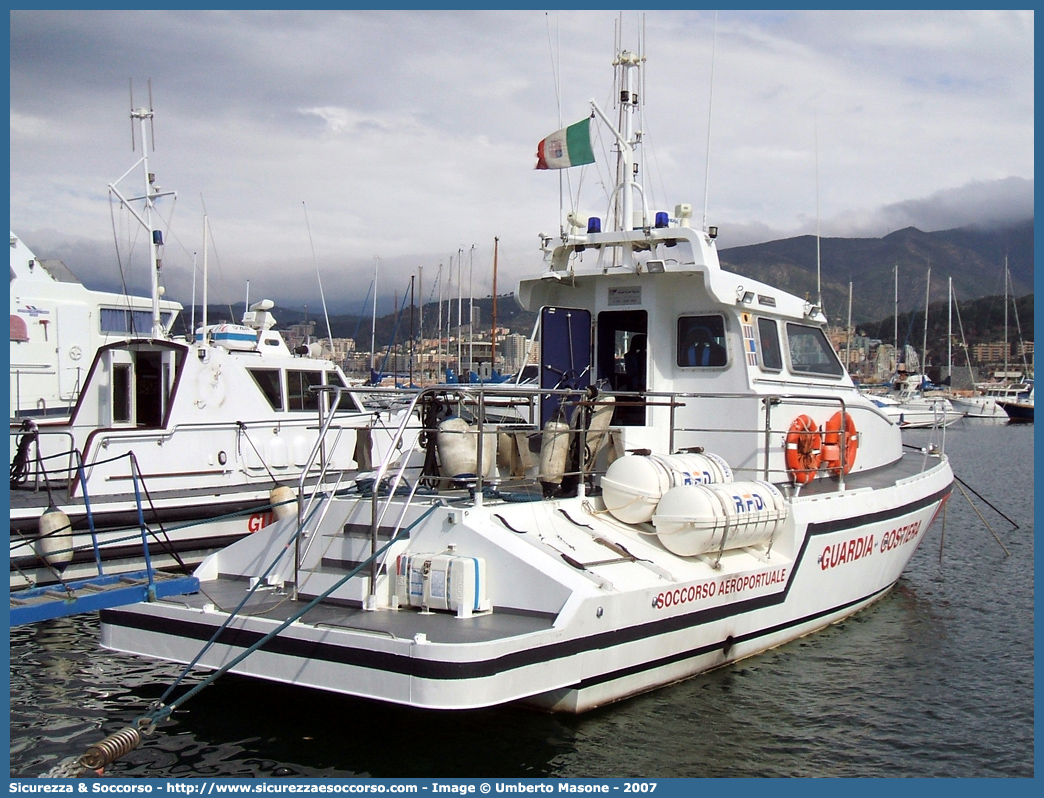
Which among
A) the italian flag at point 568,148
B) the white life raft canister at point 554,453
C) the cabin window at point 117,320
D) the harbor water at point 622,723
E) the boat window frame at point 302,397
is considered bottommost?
the harbor water at point 622,723

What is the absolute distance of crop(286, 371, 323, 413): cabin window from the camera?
47.2 ft

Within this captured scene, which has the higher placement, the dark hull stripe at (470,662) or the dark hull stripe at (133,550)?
the dark hull stripe at (470,662)

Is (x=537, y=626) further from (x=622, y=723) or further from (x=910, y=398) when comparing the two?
(x=910, y=398)

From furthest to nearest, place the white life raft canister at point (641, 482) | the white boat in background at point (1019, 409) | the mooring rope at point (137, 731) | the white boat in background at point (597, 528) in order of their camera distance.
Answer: the white boat in background at point (1019, 409), the white life raft canister at point (641, 482), the white boat in background at point (597, 528), the mooring rope at point (137, 731)

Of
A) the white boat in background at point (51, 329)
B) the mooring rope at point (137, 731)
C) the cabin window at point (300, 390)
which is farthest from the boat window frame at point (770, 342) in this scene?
the white boat in background at point (51, 329)

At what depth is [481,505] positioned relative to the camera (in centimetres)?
→ 691

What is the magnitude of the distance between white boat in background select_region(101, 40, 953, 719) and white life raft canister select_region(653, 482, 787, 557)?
0.02 m

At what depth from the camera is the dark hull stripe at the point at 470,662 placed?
5.72m

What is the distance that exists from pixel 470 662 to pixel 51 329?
18.7 m

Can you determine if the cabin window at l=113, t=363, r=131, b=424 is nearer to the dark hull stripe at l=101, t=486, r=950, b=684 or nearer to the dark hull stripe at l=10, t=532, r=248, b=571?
the dark hull stripe at l=10, t=532, r=248, b=571

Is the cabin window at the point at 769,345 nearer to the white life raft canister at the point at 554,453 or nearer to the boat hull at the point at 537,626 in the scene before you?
the boat hull at the point at 537,626

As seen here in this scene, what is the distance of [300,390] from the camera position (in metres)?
14.5

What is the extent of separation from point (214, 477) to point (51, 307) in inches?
427

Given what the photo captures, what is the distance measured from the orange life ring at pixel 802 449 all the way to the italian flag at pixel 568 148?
3716 mm
